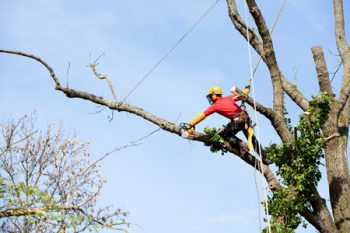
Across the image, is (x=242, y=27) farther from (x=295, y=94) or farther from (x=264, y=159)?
(x=264, y=159)

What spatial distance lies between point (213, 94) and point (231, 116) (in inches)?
18.6

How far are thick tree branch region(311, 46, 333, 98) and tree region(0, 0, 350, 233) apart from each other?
1.06ft

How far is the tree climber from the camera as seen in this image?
888 cm

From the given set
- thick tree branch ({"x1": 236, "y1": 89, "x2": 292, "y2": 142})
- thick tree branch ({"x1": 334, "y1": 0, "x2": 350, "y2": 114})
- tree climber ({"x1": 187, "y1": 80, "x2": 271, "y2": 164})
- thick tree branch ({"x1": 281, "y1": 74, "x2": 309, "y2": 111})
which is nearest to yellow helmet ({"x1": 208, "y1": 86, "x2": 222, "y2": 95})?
tree climber ({"x1": 187, "y1": 80, "x2": 271, "y2": 164})

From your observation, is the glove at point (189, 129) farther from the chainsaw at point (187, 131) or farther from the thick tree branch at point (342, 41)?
the thick tree branch at point (342, 41)

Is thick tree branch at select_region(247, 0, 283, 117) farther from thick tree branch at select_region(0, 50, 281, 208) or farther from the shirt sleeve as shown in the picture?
the shirt sleeve

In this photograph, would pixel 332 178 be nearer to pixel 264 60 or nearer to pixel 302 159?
pixel 302 159

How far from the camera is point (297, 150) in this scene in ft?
30.7

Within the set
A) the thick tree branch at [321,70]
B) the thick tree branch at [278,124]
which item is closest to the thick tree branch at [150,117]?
the thick tree branch at [278,124]

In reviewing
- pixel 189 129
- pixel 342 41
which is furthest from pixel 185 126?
pixel 342 41

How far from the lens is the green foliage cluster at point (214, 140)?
9008 mm

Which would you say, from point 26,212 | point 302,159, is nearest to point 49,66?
point 26,212

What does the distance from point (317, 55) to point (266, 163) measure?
117 inches

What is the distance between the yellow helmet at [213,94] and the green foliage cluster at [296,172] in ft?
4.22
